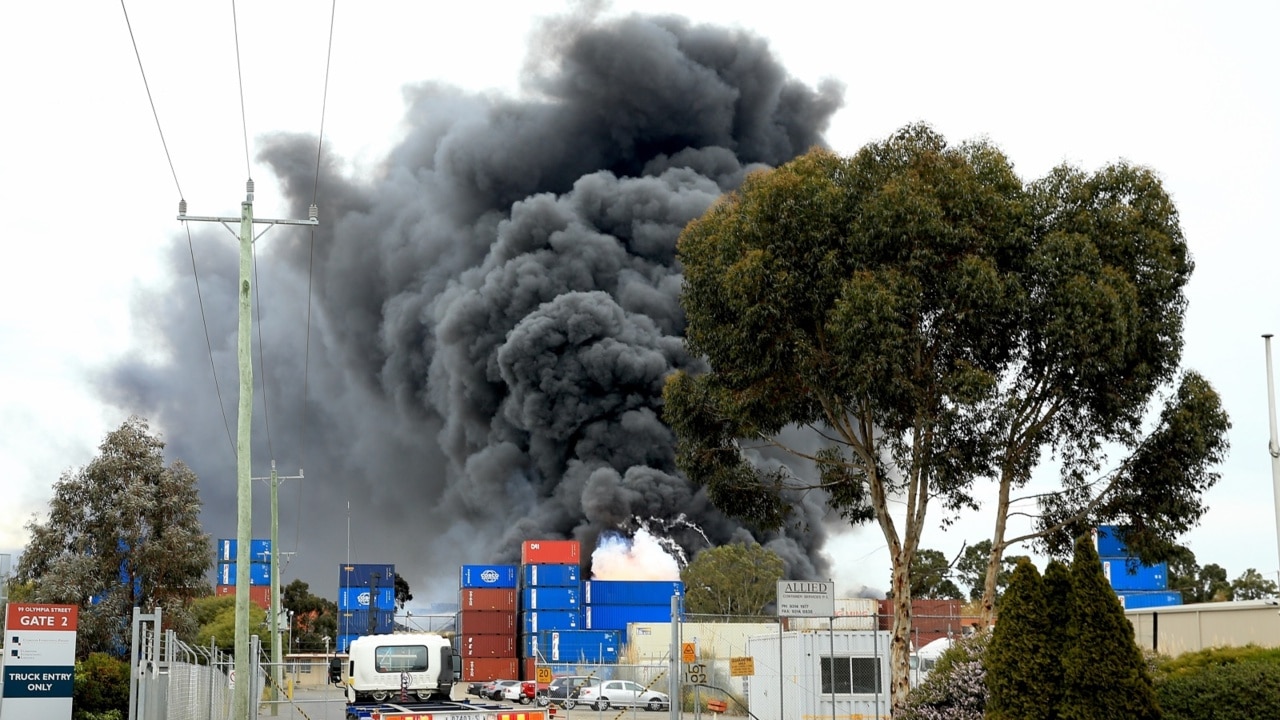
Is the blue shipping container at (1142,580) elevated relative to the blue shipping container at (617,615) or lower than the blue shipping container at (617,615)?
elevated

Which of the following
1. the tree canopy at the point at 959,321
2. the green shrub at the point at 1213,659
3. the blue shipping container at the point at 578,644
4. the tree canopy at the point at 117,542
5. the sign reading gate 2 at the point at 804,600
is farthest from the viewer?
the blue shipping container at the point at 578,644

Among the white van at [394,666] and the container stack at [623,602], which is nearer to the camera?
the white van at [394,666]

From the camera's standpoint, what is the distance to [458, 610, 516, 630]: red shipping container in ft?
292

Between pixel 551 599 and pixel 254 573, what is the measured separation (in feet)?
130

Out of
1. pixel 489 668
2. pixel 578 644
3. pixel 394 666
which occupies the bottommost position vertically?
pixel 489 668

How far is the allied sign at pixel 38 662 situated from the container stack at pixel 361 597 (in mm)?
68020

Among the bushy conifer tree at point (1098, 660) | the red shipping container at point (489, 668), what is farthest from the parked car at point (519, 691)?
the bushy conifer tree at point (1098, 660)

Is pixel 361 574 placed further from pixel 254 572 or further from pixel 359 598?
pixel 254 572

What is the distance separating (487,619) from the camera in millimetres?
89688

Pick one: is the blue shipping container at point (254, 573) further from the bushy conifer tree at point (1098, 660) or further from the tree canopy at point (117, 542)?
the bushy conifer tree at point (1098, 660)

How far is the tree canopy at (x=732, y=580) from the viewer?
3159 inches

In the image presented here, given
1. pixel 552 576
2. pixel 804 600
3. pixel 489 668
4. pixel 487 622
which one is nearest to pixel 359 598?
pixel 487 622

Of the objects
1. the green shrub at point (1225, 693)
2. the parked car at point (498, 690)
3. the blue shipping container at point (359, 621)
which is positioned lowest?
the parked car at point (498, 690)

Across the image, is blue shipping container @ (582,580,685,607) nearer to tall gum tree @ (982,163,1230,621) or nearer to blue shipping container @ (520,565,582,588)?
blue shipping container @ (520,565,582,588)
